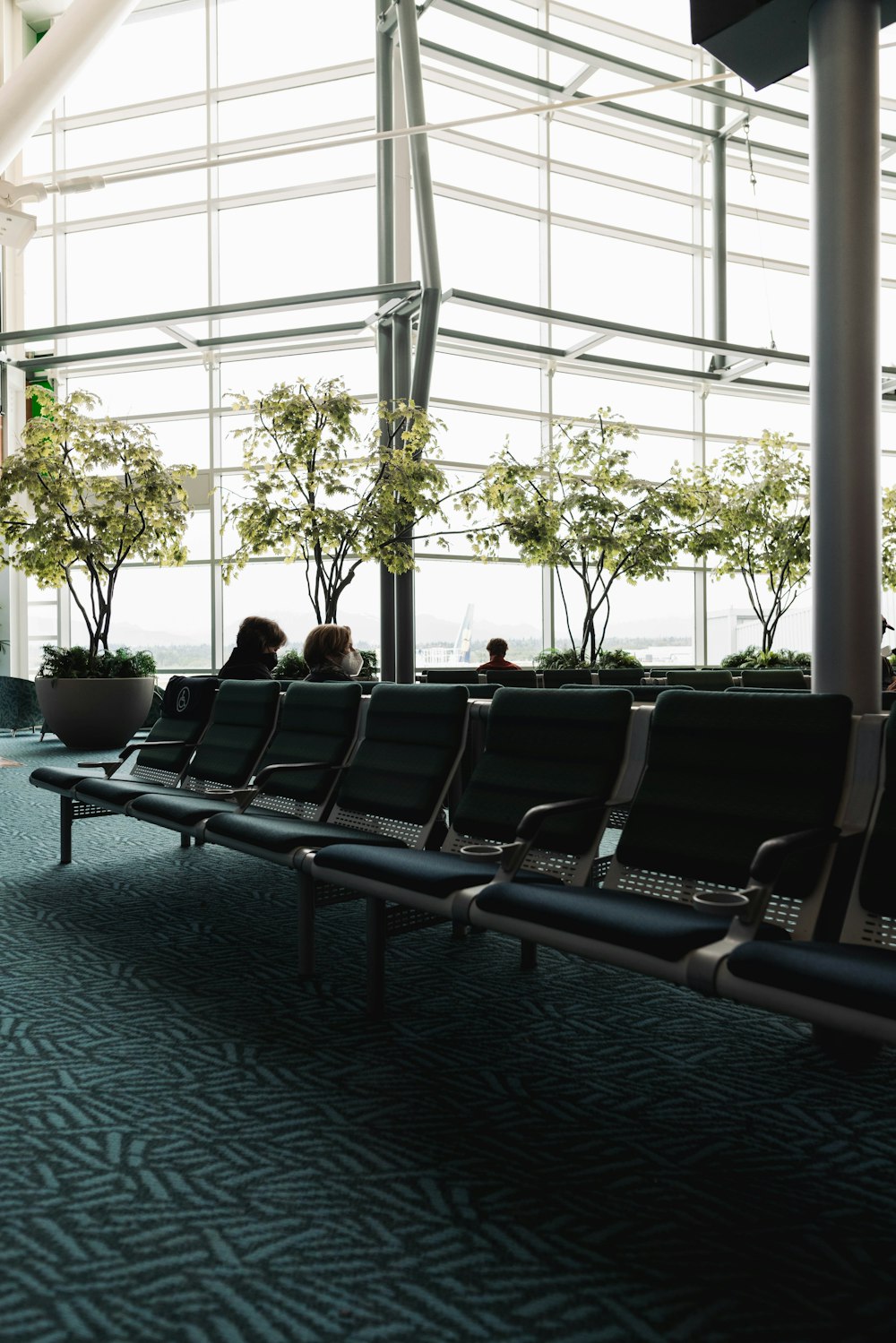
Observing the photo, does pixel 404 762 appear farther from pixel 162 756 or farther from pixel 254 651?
pixel 254 651

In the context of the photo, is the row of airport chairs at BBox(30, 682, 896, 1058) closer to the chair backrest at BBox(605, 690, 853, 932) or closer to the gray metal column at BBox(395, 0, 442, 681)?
the chair backrest at BBox(605, 690, 853, 932)

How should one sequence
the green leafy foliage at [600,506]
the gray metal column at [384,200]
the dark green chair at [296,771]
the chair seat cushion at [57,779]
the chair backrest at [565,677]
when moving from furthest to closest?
1. the gray metal column at [384,200]
2. the green leafy foliage at [600,506]
3. the chair backrest at [565,677]
4. the chair seat cushion at [57,779]
5. the dark green chair at [296,771]

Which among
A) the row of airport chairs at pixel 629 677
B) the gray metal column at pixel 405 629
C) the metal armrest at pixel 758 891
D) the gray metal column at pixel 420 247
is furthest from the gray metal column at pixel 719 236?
the metal armrest at pixel 758 891

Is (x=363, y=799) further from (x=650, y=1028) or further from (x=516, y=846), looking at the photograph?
(x=650, y=1028)

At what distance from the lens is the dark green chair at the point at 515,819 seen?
2832 mm

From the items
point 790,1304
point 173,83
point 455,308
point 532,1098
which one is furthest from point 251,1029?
point 173,83

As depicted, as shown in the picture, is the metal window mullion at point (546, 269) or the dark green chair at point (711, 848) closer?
the dark green chair at point (711, 848)

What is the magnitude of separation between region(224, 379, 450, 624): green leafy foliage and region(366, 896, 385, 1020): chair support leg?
5.67 meters

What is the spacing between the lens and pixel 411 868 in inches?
110

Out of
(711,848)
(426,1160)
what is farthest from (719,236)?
(426,1160)

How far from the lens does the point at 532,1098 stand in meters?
2.43

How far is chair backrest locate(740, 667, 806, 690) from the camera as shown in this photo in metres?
7.51

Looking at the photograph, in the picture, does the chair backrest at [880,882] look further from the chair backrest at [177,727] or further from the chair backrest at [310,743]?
the chair backrest at [177,727]

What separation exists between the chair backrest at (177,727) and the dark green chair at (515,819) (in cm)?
228
